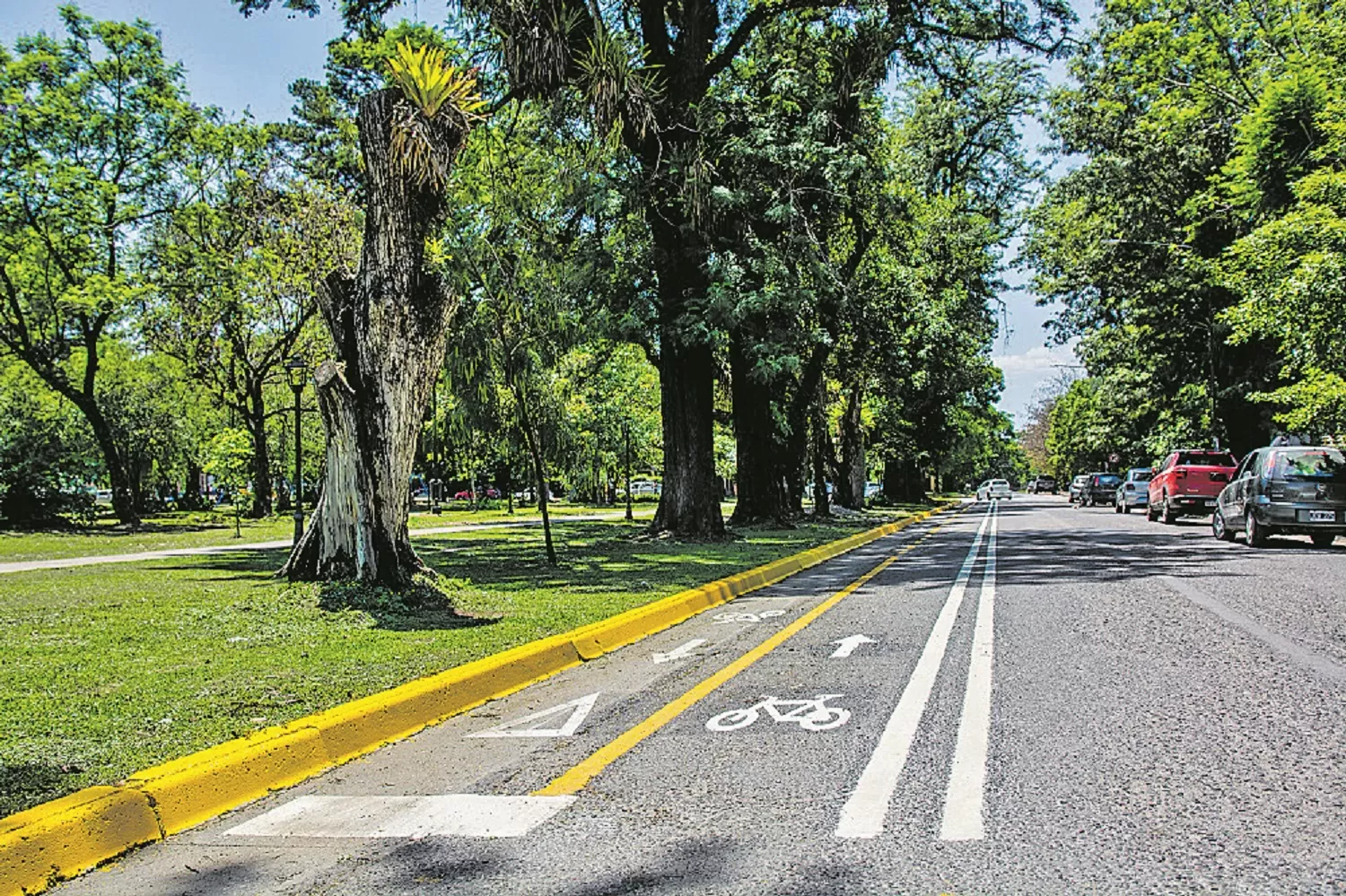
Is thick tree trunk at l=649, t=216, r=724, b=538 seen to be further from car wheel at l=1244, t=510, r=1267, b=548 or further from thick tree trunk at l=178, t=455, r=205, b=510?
thick tree trunk at l=178, t=455, r=205, b=510

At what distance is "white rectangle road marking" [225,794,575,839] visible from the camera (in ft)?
13.3

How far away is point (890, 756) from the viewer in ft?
15.8

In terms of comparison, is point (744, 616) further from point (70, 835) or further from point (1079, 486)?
point (1079, 486)

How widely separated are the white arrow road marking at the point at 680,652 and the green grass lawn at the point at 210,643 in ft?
3.35

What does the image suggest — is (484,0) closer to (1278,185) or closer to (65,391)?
(1278,185)

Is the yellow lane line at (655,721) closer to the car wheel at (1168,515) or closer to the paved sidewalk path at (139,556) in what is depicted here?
the paved sidewalk path at (139,556)

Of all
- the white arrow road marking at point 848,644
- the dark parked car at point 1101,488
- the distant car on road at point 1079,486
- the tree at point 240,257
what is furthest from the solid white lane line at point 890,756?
the distant car on road at point 1079,486

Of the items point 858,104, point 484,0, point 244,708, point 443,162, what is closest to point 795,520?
point 858,104

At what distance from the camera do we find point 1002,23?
67.2 feet

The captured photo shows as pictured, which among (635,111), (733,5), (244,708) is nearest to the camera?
(244,708)

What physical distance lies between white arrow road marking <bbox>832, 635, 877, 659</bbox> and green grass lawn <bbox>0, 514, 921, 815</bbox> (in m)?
2.39

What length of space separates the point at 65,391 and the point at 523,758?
3083 centimetres

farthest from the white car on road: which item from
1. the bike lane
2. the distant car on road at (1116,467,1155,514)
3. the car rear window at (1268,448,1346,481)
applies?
the bike lane

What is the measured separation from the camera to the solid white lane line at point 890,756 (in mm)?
3932
